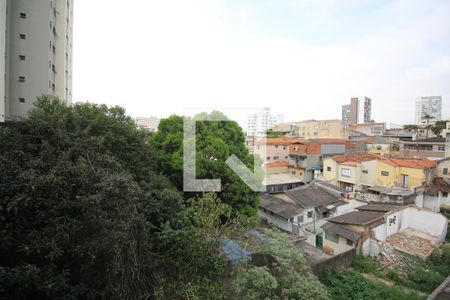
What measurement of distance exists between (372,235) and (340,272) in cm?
277

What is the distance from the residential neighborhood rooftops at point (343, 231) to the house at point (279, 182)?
5.74 m

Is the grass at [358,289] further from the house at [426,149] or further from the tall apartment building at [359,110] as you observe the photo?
Answer: the tall apartment building at [359,110]

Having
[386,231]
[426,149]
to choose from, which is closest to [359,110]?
[426,149]

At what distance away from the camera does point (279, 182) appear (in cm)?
1672

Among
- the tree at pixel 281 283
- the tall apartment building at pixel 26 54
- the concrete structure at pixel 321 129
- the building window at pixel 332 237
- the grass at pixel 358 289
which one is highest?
the tall apartment building at pixel 26 54

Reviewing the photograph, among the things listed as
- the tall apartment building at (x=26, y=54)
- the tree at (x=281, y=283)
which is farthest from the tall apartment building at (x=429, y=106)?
the tall apartment building at (x=26, y=54)

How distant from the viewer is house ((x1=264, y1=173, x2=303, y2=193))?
53.0ft

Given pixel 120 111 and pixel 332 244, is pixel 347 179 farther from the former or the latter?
pixel 120 111

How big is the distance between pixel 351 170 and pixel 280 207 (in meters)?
8.17

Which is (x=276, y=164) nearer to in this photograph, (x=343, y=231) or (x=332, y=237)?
(x=332, y=237)

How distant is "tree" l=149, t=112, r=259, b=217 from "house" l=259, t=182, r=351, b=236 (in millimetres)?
3072

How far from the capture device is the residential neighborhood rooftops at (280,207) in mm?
10977

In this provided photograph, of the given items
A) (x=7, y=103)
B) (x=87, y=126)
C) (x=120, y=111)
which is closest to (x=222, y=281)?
(x=87, y=126)

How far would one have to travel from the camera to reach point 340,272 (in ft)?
25.2
